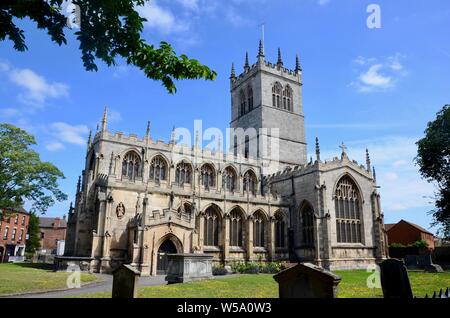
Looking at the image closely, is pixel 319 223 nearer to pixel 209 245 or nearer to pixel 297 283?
pixel 209 245

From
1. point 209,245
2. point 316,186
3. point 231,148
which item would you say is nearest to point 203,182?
point 209,245

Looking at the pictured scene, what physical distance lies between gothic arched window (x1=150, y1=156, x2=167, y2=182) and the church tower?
13.3 meters

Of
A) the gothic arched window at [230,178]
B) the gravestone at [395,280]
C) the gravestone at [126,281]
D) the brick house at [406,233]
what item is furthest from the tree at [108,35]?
the brick house at [406,233]

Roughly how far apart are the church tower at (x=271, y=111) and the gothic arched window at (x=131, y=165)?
15.8 m

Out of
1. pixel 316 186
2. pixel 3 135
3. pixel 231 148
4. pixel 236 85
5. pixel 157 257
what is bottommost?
pixel 157 257

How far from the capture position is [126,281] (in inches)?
376

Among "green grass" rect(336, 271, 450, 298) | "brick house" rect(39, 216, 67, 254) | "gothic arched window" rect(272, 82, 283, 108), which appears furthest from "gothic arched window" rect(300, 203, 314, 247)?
"brick house" rect(39, 216, 67, 254)

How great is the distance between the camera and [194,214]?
27203mm

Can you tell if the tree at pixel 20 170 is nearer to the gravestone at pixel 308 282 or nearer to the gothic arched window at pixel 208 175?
the gothic arched window at pixel 208 175

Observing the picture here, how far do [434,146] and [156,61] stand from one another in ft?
117

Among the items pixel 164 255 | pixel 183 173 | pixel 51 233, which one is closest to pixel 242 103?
pixel 183 173

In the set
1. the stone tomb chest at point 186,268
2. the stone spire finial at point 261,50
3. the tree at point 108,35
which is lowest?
the stone tomb chest at point 186,268

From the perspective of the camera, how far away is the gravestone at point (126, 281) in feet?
30.2

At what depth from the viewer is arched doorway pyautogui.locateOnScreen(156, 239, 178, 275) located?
24.5 metres
